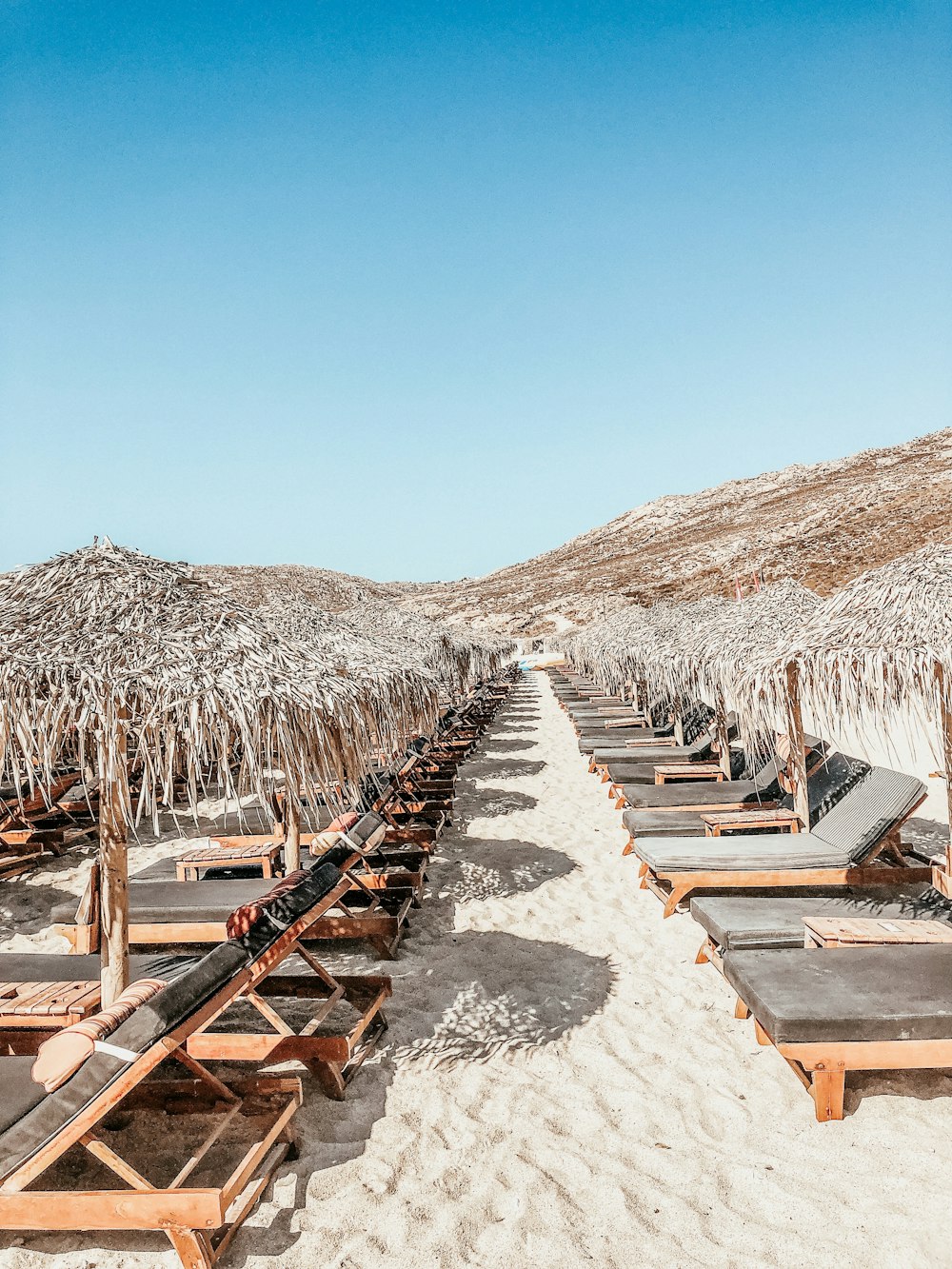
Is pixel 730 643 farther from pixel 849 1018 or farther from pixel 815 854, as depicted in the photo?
pixel 849 1018

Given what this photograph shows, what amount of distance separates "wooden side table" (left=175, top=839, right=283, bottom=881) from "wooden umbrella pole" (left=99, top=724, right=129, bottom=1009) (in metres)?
2.19

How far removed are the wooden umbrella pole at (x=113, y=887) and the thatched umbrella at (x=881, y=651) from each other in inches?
148

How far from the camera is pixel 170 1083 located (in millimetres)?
2945

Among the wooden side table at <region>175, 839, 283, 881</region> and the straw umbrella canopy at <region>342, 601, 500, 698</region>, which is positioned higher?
the straw umbrella canopy at <region>342, 601, 500, 698</region>

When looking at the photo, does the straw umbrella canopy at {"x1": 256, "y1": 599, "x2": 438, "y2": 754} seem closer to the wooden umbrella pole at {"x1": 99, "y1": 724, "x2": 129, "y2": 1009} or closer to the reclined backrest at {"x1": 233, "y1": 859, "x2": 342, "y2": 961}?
the reclined backrest at {"x1": 233, "y1": 859, "x2": 342, "y2": 961}

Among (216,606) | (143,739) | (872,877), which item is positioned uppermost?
(216,606)

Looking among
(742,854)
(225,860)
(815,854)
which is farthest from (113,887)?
(815,854)

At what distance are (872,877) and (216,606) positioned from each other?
176 inches

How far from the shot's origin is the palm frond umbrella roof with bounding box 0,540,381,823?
287 cm

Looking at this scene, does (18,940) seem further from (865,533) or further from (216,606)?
(865,533)

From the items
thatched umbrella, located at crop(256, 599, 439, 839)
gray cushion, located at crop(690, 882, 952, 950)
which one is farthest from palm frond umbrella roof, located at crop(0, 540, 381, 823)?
gray cushion, located at crop(690, 882, 952, 950)

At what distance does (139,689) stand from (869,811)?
4.79 metres

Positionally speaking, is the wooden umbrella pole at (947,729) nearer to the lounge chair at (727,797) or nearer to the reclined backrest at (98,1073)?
the lounge chair at (727,797)

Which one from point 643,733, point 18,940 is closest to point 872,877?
point 18,940
